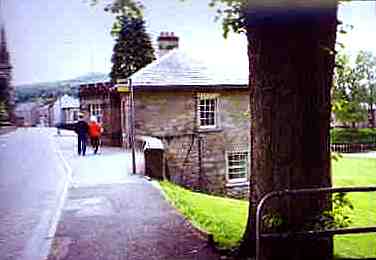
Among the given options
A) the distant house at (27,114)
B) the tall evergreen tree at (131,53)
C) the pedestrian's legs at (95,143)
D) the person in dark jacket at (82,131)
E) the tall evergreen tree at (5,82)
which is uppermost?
the tall evergreen tree at (131,53)

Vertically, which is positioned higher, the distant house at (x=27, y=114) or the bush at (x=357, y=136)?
the distant house at (x=27, y=114)

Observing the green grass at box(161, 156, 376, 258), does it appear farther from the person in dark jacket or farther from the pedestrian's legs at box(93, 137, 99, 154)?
the pedestrian's legs at box(93, 137, 99, 154)

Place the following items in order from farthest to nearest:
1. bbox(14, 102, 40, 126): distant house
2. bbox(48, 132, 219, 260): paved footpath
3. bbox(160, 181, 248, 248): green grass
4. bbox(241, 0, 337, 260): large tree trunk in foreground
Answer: bbox(14, 102, 40, 126): distant house, bbox(160, 181, 248, 248): green grass, bbox(48, 132, 219, 260): paved footpath, bbox(241, 0, 337, 260): large tree trunk in foreground

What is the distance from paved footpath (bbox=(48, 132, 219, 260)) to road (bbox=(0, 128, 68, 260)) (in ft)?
0.36

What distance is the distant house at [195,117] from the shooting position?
7.47m

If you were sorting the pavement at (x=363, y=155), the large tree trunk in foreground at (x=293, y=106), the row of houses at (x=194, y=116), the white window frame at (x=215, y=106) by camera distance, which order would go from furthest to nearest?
the white window frame at (x=215, y=106)
the row of houses at (x=194, y=116)
the pavement at (x=363, y=155)
the large tree trunk in foreground at (x=293, y=106)

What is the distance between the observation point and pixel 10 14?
146 inches

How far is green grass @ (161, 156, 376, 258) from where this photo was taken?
10.5 feet

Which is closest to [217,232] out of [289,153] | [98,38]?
[289,153]

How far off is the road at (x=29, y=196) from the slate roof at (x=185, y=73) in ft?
5.56

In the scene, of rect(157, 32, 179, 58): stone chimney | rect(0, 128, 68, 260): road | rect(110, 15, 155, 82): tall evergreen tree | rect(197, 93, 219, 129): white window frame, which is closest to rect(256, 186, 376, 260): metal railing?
rect(0, 128, 68, 260): road

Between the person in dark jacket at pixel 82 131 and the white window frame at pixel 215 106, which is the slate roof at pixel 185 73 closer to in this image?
the white window frame at pixel 215 106

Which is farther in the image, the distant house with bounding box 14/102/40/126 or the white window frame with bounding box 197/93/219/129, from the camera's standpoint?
the white window frame with bounding box 197/93/219/129

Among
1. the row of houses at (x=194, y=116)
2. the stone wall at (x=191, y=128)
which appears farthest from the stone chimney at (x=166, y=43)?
the stone wall at (x=191, y=128)
